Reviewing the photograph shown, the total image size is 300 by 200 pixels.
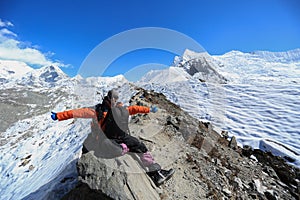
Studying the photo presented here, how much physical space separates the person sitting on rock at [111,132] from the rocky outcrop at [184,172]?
0.22 metres

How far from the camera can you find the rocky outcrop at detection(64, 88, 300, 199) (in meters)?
4.50

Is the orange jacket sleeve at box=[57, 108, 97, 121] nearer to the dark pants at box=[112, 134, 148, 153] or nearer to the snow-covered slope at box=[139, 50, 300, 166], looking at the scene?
the dark pants at box=[112, 134, 148, 153]

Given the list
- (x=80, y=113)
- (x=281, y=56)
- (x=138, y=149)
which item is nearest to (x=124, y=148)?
(x=138, y=149)

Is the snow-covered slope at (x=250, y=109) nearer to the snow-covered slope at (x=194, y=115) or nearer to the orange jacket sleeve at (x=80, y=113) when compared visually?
the snow-covered slope at (x=194, y=115)

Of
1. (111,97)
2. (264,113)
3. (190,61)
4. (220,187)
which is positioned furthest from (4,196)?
(190,61)

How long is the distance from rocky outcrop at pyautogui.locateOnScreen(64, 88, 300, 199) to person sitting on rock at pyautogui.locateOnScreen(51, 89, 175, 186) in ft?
0.72

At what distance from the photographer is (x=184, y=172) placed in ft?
20.4

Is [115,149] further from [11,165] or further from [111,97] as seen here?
[11,165]

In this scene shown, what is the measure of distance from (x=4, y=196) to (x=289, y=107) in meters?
23.5

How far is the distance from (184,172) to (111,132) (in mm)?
2786

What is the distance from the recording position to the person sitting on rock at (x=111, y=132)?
4914mm

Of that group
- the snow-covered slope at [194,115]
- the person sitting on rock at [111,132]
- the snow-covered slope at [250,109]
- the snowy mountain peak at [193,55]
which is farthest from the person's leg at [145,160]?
the snowy mountain peak at [193,55]

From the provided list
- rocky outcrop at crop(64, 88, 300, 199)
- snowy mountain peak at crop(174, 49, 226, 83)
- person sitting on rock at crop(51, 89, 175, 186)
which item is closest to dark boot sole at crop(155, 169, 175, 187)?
person sitting on rock at crop(51, 89, 175, 186)

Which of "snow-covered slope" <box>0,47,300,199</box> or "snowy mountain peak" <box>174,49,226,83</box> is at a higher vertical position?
"snowy mountain peak" <box>174,49,226,83</box>
